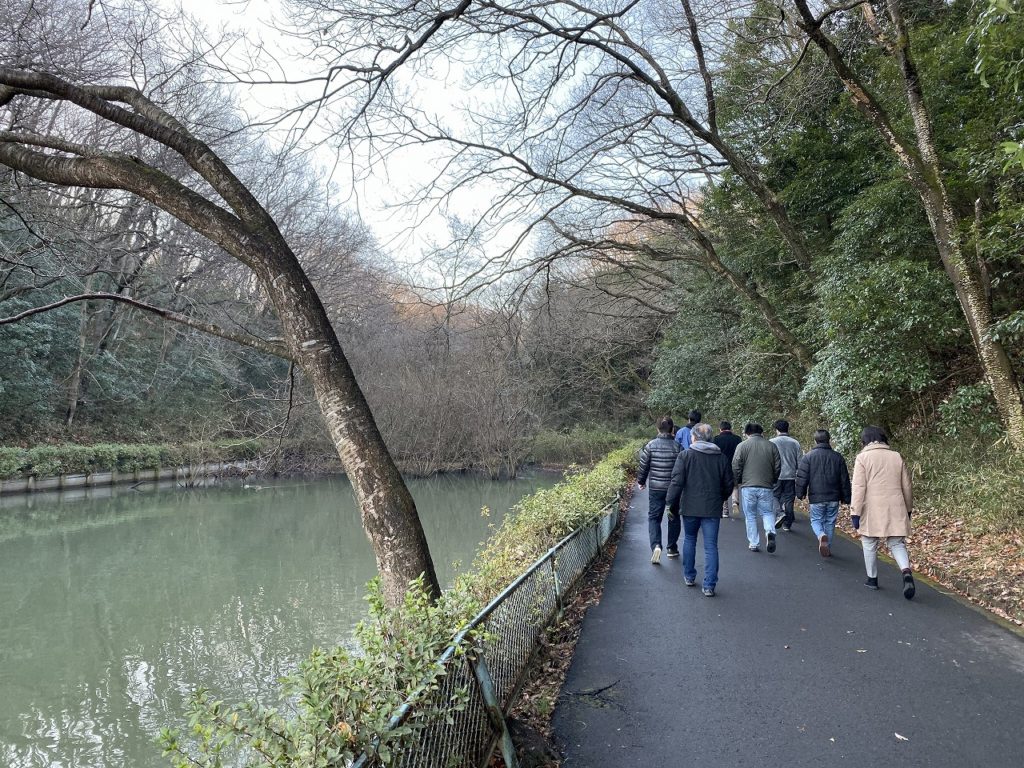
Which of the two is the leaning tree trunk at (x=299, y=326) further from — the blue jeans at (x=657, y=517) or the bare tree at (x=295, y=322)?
the blue jeans at (x=657, y=517)

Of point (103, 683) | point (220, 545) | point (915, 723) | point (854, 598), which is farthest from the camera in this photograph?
point (220, 545)

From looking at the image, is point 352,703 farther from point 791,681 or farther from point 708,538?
point 708,538

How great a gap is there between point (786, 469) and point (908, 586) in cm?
345

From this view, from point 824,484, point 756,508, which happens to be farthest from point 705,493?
point 756,508

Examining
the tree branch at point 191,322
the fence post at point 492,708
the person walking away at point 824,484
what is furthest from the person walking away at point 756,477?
the tree branch at point 191,322

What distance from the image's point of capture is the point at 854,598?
19.1ft

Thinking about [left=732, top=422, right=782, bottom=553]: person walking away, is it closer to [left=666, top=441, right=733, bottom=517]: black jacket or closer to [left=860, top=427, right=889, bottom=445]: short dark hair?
[left=860, top=427, right=889, bottom=445]: short dark hair

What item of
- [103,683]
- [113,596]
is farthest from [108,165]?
[113,596]

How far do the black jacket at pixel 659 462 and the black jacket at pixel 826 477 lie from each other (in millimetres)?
1628

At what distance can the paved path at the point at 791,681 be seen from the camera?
3240 mm

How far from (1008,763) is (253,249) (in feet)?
15.8

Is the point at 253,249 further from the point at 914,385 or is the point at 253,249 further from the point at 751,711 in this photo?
the point at 914,385

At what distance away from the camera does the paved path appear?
3.24 metres

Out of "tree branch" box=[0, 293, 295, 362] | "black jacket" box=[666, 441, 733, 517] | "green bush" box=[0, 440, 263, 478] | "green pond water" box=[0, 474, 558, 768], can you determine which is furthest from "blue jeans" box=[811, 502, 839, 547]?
"green bush" box=[0, 440, 263, 478]
